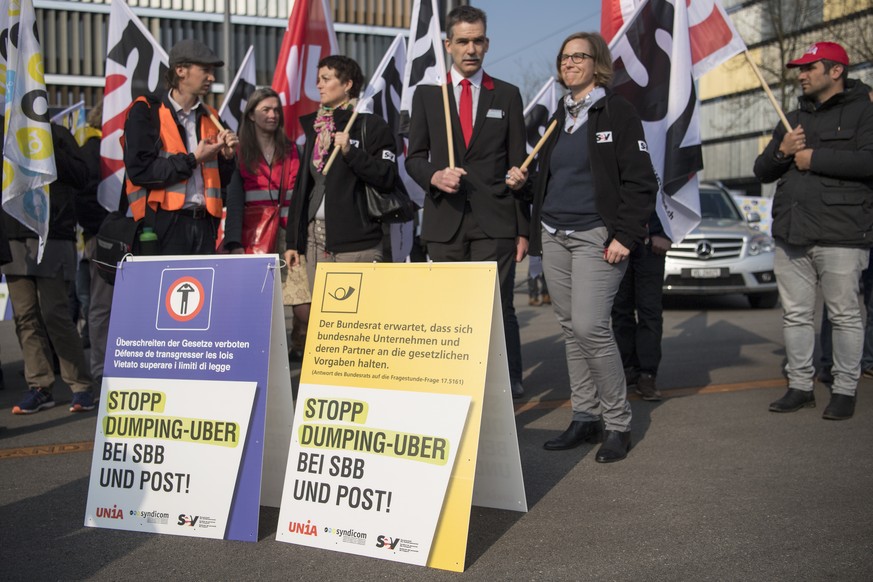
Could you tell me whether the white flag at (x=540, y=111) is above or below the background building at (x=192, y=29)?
below

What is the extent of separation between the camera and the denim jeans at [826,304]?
580cm

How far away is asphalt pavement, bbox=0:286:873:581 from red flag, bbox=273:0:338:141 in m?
3.55

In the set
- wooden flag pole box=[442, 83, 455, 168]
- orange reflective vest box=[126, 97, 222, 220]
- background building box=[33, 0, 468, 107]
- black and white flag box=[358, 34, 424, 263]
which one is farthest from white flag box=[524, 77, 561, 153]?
background building box=[33, 0, 468, 107]

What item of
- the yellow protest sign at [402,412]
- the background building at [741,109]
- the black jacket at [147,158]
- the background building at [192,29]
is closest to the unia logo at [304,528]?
the yellow protest sign at [402,412]

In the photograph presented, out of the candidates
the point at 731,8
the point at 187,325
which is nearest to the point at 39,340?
the point at 187,325

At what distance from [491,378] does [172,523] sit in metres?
1.46

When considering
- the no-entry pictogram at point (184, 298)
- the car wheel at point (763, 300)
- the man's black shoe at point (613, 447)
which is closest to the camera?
the no-entry pictogram at point (184, 298)

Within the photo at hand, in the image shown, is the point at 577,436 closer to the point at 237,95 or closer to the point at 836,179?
the point at 836,179

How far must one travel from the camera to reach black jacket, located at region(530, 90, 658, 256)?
4.86 m

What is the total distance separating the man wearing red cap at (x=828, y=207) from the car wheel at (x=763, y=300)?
7.51 meters

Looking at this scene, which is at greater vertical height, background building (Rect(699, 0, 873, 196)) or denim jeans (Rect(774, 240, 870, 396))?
background building (Rect(699, 0, 873, 196))

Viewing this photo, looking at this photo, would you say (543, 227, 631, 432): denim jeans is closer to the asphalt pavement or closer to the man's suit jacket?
the asphalt pavement

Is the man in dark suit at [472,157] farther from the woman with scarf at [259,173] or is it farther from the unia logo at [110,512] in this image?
the unia logo at [110,512]

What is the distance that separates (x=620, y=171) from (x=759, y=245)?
8.89m
